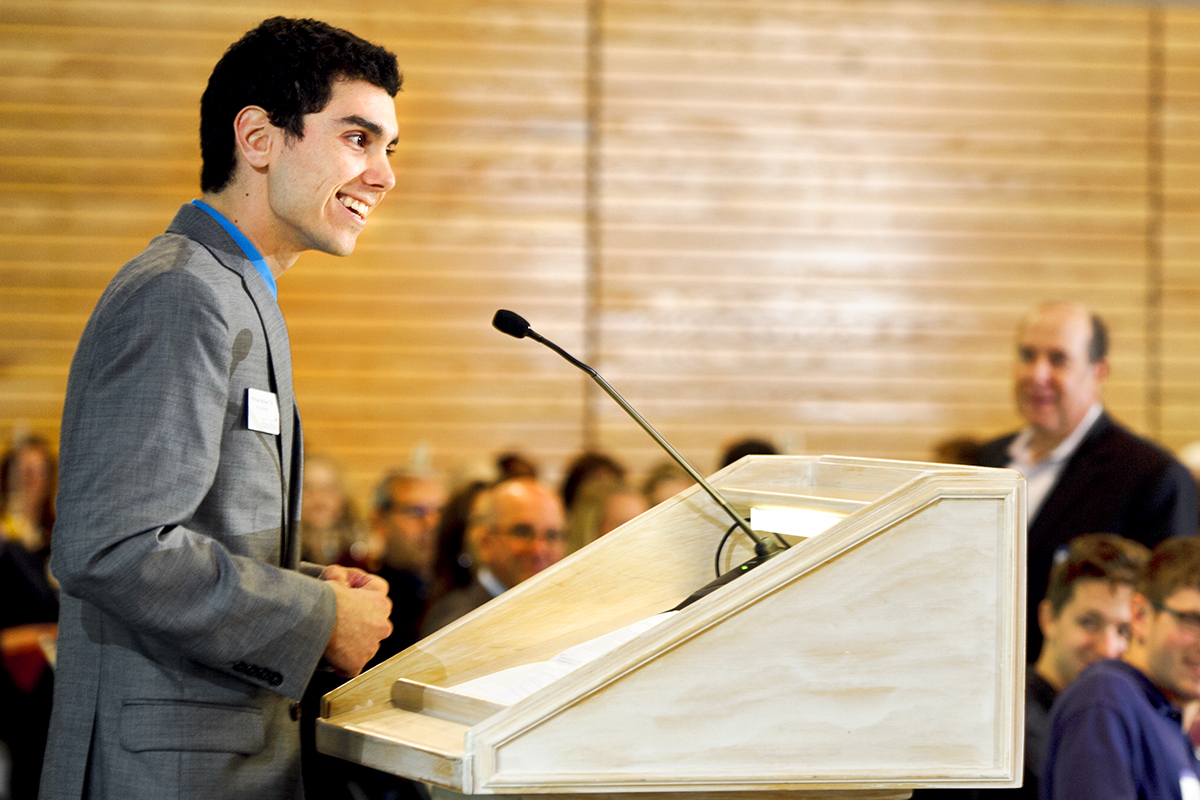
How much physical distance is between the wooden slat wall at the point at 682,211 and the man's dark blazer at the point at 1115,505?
218cm

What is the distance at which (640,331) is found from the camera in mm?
5277

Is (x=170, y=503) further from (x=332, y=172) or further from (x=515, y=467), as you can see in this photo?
(x=515, y=467)

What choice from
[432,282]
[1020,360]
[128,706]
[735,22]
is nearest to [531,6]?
[735,22]

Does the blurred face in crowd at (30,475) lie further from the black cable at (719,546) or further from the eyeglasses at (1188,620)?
the eyeglasses at (1188,620)

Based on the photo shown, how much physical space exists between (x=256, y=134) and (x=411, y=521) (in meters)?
3.10

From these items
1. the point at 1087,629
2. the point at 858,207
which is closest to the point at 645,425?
the point at 1087,629

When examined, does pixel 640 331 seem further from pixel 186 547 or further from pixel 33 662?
pixel 186 547

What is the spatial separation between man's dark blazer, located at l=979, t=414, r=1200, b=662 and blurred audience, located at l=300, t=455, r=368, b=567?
233 cm

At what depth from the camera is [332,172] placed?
4.31 feet

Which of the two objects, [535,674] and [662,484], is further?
[662,484]

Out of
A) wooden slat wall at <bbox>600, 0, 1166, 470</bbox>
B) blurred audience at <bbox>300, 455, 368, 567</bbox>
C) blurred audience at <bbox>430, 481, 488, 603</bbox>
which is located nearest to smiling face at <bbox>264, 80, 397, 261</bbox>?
blurred audience at <bbox>430, 481, 488, 603</bbox>

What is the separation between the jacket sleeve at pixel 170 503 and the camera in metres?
1.08

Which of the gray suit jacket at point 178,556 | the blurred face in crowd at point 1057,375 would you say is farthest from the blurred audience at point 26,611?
the blurred face in crowd at point 1057,375

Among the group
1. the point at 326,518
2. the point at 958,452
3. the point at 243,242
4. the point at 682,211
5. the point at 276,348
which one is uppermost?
the point at 682,211
